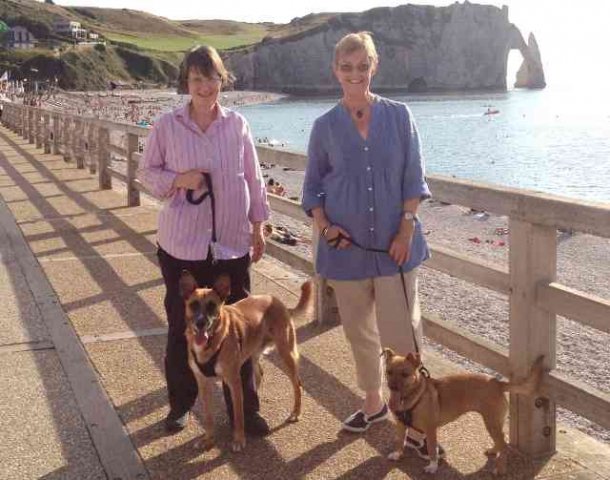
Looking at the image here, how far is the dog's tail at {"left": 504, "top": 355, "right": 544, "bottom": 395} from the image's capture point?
11.6 feet

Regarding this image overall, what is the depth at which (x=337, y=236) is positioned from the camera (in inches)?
146

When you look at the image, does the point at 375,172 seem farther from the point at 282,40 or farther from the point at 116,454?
the point at 282,40

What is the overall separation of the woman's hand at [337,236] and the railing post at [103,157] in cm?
927

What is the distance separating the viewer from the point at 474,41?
17288 centimetres

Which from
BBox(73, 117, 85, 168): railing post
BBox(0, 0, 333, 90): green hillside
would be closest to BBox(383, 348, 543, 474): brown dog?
BBox(73, 117, 85, 168): railing post

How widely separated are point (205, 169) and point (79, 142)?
40.3 feet

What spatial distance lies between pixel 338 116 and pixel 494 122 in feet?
288

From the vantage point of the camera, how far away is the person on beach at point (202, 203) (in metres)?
3.85

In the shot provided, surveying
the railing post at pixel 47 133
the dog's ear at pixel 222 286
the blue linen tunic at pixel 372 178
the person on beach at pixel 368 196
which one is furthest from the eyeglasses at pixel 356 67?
the railing post at pixel 47 133

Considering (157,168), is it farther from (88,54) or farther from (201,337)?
(88,54)

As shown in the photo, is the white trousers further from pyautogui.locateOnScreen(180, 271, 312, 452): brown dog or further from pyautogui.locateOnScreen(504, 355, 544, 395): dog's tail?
pyautogui.locateOnScreen(504, 355, 544, 395): dog's tail

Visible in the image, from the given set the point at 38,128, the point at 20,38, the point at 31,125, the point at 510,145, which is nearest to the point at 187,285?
the point at 38,128

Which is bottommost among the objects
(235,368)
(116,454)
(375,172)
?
(116,454)

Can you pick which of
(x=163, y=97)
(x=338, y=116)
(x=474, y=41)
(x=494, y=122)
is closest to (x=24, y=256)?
(x=338, y=116)
